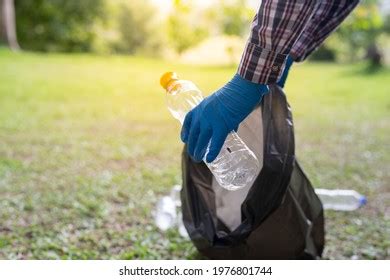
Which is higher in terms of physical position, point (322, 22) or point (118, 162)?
point (322, 22)

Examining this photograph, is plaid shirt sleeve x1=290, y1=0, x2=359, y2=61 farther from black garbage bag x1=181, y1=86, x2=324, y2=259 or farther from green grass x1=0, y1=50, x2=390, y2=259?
green grass x1=0, y1=50, x2=390, y2=259

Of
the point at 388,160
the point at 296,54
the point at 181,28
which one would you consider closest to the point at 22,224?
the point at 296,54

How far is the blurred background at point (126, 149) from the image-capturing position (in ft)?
7.14

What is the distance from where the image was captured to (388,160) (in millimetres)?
3438

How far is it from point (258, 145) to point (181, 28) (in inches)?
535

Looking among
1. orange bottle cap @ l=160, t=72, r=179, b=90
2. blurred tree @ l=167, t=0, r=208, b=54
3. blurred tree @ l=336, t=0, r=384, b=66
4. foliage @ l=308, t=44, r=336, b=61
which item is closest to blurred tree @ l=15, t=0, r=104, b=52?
blurred tree @ l=167, t=0, r=208, b=54

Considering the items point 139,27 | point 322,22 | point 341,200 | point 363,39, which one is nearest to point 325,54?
point 363,39

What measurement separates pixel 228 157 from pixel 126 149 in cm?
169

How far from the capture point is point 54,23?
639 inches

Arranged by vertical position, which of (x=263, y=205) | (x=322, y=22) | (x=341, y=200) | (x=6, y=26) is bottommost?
(x=6, y=26)

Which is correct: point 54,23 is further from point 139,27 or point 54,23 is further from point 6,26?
point 6,26

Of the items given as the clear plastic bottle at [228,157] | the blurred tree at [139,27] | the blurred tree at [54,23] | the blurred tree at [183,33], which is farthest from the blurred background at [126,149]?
the blurred tree at [139,27]

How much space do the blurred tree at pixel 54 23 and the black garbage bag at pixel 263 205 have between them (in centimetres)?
1491

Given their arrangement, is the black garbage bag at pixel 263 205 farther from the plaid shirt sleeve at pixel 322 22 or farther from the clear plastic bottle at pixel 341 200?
the clear plastic bottle at pixel 341 200
